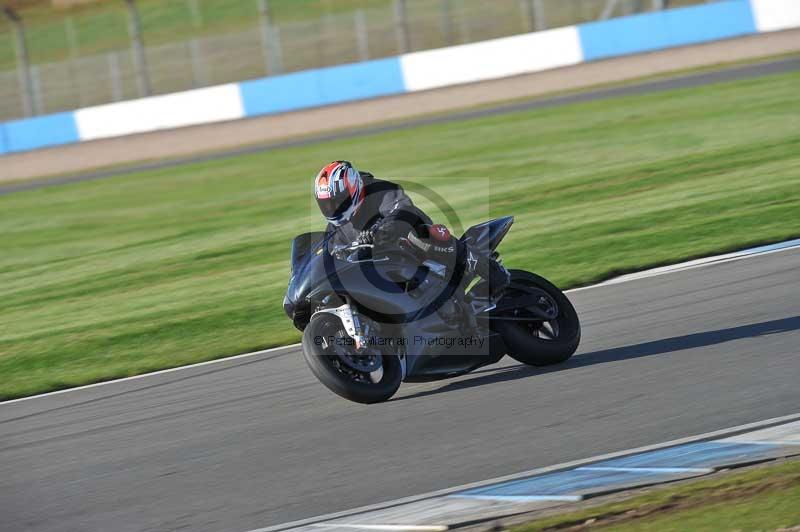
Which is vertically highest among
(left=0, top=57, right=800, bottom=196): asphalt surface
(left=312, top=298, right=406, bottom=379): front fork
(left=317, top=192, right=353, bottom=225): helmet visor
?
(left=0, top=57, right=800, bottom=196): asphalt surface

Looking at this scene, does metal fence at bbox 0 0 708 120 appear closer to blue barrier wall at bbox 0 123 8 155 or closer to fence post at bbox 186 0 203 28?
blue barrier wall at bbox 0 123 8 155

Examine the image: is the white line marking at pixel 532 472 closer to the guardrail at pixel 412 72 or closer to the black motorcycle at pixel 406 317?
the black motorcycle at pixel 406 317

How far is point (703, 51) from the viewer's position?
2603 cm

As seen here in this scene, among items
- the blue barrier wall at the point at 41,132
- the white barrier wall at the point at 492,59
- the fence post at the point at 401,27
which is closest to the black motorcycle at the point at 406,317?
the white barrier wall at the point at 492,59

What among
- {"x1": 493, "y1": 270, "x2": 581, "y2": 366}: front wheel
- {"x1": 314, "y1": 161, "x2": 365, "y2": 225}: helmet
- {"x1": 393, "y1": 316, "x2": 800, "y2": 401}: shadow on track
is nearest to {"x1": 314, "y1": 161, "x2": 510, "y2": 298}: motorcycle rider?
{"x1": 314, "y1": 161, "x2": 365, "y2": 225}: helmet

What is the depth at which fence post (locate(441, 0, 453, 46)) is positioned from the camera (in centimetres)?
2866

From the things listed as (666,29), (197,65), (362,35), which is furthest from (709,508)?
(197,65)

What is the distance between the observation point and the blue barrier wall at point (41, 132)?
2914 centimetres

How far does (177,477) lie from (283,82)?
22.6 m

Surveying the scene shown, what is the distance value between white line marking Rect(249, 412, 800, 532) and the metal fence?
23535 mm

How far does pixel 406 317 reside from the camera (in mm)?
6777

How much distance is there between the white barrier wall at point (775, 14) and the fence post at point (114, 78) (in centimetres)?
1661

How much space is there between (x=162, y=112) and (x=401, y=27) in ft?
21.8

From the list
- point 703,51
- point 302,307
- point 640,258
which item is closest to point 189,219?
point 640,258
